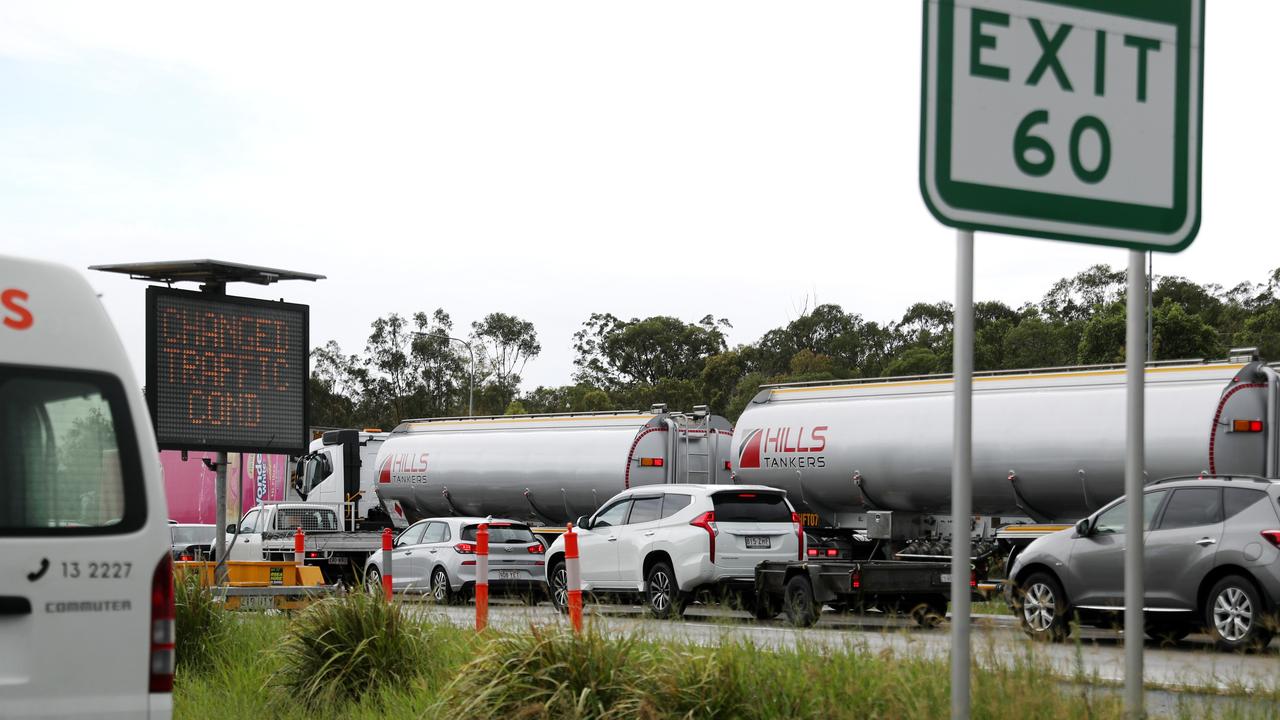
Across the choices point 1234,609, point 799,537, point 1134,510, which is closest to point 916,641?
point 1134,510

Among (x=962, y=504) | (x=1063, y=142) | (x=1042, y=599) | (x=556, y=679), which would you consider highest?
(x=1063, y=142)

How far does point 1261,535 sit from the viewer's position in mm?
14859

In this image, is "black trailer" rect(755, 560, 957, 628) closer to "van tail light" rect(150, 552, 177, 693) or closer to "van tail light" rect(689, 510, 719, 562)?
"van tail light" rect(689, 510, 719, 562)

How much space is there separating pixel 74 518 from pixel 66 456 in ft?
0.76

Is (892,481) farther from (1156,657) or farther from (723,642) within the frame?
(723,642)

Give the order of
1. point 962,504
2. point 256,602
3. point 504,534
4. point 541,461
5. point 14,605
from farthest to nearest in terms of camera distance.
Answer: point 541,461
point 504,534
point 256,602
point 14,605
point 962,504

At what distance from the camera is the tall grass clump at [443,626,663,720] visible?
7.75 meters

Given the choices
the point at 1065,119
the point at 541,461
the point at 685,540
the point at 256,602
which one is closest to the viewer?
the point at 1065,119

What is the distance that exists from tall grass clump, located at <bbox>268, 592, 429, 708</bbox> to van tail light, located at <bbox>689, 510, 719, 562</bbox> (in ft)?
31.7

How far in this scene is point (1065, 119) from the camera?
208 inches

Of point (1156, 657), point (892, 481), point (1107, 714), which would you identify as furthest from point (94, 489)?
point (892, 481)

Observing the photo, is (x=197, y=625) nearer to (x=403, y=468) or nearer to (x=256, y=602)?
(x=256, y=602)

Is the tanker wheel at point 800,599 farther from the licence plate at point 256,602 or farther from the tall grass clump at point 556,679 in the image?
the tall grass clump at point 556,679

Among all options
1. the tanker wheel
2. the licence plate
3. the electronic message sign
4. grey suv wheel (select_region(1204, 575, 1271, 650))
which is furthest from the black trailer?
the electronic message sign
